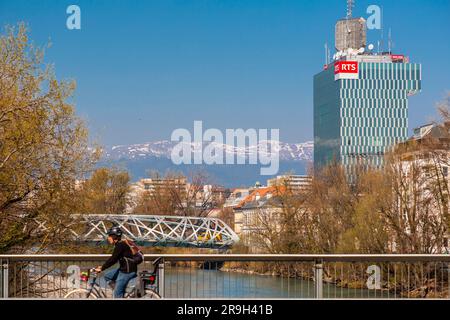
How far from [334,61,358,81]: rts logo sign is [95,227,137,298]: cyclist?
157m

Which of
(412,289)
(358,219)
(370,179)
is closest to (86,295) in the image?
(412,289)

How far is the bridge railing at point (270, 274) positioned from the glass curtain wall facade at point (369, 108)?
473 ft

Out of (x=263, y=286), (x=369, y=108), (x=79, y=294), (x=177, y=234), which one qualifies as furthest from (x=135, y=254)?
(x=369, y=108)

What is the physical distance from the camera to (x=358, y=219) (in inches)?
1948

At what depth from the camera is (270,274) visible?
739 inches

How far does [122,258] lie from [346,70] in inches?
6277

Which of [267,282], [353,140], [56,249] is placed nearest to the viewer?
[267,282]

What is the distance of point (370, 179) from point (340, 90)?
118 metres

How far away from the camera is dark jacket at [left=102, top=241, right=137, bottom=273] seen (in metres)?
13.4

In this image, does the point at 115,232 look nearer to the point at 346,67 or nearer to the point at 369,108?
the point at 369,108

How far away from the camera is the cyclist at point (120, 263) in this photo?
13445 mm

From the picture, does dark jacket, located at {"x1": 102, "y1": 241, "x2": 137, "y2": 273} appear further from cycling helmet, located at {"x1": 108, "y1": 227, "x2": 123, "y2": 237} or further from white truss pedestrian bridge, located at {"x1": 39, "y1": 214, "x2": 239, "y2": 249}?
white truss pedestrian bridge, located at {"x1": 39, "y1": 214, "x2": 239, "y2": 249}

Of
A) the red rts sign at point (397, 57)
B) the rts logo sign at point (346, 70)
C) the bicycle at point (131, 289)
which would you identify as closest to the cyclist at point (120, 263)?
the bicycle at point (131, 289)

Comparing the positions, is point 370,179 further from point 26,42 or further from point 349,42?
point 349,42
